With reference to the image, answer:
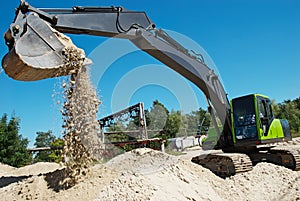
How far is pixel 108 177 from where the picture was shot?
3.85 meters

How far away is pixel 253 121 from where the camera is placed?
6586 mm

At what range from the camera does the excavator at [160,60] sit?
134 inches

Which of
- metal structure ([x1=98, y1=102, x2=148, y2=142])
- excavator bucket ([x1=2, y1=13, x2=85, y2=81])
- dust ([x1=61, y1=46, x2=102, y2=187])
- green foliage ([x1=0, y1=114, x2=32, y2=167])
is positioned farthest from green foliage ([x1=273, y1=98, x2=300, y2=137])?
excavator bucket ([x1=2, y1=13, x2=85, y2=81])

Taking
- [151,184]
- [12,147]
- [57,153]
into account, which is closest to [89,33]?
[151,184]

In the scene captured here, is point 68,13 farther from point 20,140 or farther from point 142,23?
point 20,140

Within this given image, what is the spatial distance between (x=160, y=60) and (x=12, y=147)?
918 cm

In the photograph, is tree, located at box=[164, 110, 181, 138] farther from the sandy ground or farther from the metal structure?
the sandy ground

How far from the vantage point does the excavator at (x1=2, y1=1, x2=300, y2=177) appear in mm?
3414

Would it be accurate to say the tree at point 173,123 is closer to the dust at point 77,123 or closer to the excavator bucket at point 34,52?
the dust at point 77,123

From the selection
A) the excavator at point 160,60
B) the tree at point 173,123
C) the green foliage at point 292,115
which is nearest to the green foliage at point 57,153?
the excavator at point 160,60

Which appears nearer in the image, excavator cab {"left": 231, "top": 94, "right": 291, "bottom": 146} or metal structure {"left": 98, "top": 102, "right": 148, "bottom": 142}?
excavator cab {"left": 231, "top": 94, "right": 291, "bottom": 146}

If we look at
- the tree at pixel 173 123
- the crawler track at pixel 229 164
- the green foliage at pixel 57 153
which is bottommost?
the crawler track at pixel 229 164

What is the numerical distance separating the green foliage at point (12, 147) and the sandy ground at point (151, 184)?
7581mm

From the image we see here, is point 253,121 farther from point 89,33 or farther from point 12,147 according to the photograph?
point 12,147
